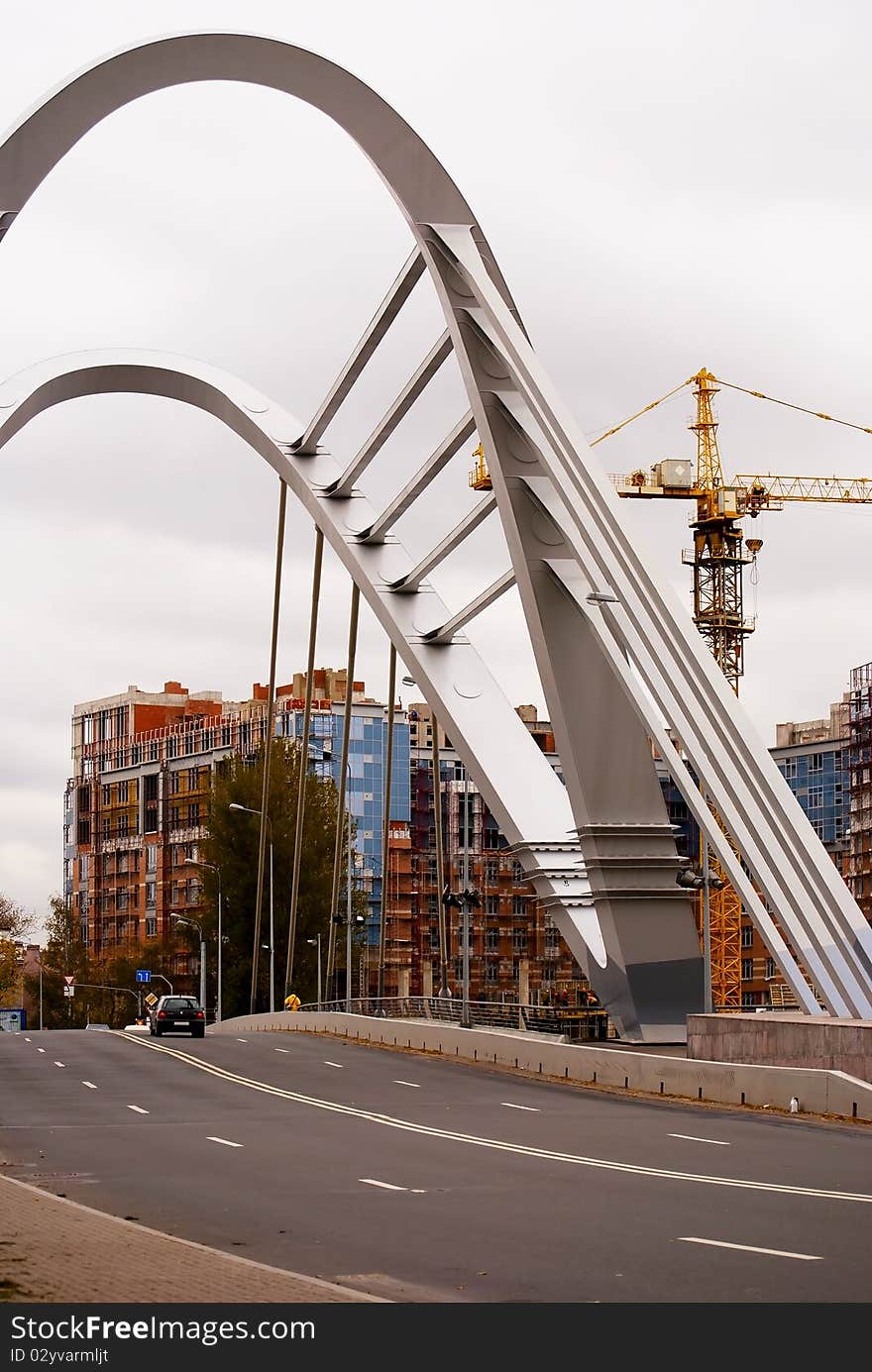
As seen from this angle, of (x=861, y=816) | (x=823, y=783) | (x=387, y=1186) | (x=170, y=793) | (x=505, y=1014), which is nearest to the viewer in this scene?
(x=387, y=1186)

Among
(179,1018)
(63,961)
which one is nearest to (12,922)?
(63,961)

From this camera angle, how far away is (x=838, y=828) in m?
Result: 134

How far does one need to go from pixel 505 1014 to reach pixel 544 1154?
23280 mm

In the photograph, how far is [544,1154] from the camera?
62.4 feet

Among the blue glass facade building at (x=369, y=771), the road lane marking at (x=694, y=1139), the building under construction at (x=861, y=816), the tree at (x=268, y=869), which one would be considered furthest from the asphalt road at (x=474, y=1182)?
the blue glass facade building at (x=369, y=771)

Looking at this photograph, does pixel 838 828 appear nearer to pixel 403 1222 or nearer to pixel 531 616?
pixel 531 616

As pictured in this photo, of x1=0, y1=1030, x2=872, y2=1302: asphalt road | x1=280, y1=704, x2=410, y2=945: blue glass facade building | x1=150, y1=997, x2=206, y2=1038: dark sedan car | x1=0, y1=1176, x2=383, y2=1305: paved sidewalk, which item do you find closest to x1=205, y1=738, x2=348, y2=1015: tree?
x1=150, y1=997, x2=206, y2=1038: dark sedan car

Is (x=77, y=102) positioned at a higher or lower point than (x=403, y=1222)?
higher

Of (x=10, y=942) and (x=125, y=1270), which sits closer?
(x=125, y=1270)

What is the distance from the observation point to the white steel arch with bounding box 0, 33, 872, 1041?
2491cm

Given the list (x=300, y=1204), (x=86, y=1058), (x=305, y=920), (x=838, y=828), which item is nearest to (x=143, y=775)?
(x=838, y=828)

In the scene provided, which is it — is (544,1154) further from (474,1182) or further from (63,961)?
(63,961)

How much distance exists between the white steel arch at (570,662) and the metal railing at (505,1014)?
4.63m
